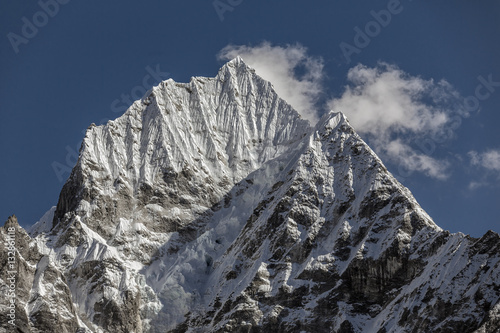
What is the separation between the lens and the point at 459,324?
199625 mm

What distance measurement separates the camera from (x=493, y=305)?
645 feet

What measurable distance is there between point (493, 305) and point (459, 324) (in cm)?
722
